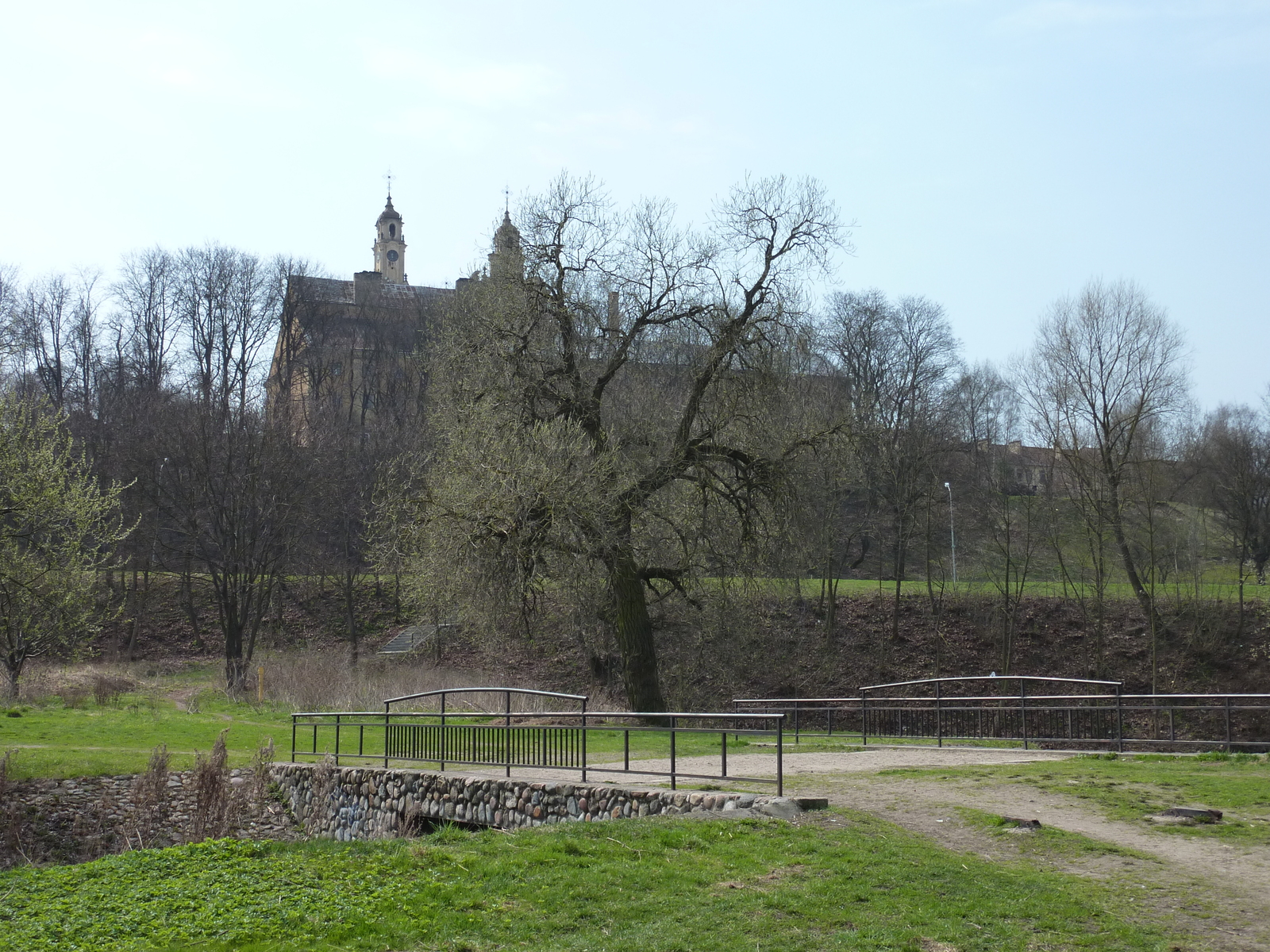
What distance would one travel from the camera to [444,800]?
46.0 feet

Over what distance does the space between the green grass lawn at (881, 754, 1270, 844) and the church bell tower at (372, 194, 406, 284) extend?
106742 mm

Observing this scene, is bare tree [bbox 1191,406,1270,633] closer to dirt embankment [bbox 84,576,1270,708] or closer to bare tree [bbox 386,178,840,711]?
dirt embankment [bbox 84,576,1270,708]

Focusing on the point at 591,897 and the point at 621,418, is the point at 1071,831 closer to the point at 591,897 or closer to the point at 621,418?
the point at 591,897

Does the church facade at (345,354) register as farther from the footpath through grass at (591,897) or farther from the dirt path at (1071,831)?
the footpath through grass at (591,897)

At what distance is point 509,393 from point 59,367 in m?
38.0

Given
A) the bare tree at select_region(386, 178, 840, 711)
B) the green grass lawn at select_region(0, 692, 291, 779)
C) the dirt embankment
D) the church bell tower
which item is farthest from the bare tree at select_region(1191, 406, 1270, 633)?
the church bell tower

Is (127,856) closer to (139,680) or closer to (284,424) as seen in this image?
(139,680)

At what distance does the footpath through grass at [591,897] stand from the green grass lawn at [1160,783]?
254cm

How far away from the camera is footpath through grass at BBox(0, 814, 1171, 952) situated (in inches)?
266

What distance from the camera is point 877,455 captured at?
40.0 m

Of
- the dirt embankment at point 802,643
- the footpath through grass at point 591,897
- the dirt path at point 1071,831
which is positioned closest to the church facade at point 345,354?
the dirt embankment at point 802,643

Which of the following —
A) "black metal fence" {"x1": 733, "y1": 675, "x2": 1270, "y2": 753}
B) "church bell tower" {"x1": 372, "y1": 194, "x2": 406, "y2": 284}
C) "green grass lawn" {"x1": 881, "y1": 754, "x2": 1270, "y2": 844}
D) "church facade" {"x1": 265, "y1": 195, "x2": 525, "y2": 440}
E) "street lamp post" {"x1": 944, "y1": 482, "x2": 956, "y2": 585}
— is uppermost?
"church bell tower" {"x1": 372, "y1": 194, "x2": 406, "y2": 284}

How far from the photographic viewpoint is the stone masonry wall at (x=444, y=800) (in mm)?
11438

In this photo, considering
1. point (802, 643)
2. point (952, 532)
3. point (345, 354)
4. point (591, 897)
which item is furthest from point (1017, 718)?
point (345, 354)
